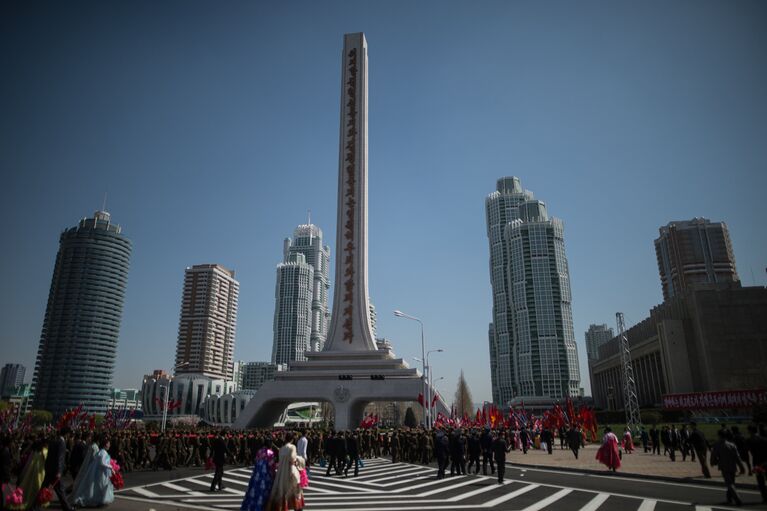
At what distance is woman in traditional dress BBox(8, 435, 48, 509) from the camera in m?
10.2

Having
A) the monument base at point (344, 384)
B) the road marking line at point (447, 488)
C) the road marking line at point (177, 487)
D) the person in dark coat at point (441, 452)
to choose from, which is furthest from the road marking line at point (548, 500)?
the monument base at point (344, 384)

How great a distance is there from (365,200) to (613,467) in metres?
42.5

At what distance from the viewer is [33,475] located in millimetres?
10406

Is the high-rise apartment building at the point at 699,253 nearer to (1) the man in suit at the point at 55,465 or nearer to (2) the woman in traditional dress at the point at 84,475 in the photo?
(2) the woman in traditional dress at the point at 84,475

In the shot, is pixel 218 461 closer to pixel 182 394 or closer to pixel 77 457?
pixel 77 457

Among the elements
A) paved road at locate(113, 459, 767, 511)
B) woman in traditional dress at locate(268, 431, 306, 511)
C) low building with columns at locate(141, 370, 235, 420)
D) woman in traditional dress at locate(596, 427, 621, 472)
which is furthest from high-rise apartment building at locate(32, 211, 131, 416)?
woman in traditional dress at locate(268, 431, 306, 511)

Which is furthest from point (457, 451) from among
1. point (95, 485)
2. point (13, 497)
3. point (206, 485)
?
point (13, 497)

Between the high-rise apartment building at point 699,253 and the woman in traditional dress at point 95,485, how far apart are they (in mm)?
143565

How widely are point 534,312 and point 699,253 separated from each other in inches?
1858

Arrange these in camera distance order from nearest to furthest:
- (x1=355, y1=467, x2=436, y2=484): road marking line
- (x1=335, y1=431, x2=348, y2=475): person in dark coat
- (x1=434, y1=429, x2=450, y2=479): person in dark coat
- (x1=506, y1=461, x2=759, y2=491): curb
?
(x1=506, y1=461, x2=759, y2=491): curb → (x1=355, y1=467, x2=436, y2=484): road marking line → (x1=434, y1=429, x2=450, y2=479): person in dark coat → (x1=335, y1=431, x2=348, y2=475): person in dark coat

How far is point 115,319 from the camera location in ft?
475

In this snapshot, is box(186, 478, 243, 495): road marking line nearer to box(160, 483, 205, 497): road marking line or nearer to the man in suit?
box(160, 483, 205, 497): road marking line

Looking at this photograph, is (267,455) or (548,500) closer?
(267,455)

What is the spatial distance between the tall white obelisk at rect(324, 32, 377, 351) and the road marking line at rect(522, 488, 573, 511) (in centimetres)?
3882
